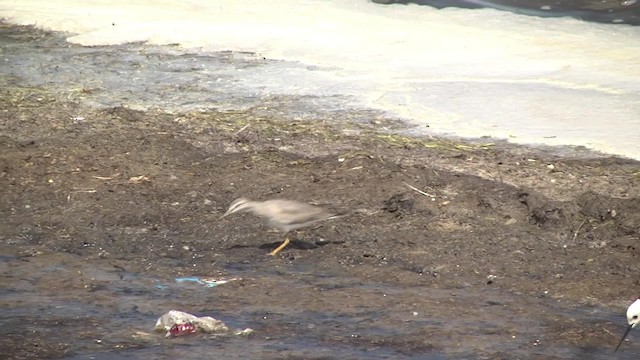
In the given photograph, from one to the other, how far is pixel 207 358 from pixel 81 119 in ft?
14.9

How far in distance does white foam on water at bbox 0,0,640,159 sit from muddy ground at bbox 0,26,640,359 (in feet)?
2.45

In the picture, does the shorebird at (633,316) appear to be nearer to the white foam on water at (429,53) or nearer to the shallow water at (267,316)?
the shallow water at (267,316)

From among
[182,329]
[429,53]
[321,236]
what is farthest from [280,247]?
[429,53]

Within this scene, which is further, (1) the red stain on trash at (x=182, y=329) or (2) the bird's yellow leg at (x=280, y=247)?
(2) the bird's yellow leg at (x=280, y=247)

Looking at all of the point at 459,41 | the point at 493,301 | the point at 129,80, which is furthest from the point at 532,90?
the point at 493,301

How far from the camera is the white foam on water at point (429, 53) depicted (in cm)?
1008

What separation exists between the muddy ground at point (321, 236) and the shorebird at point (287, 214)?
0.13 metres

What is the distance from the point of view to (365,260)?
7379mm

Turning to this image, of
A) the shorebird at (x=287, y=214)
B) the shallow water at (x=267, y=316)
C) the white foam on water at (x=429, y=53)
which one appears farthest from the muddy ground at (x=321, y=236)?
the white foam on water at (x=429, y=53)

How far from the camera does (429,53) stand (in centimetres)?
1227

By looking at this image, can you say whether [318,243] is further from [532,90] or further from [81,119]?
[532,90]

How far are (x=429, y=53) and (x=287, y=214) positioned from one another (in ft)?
→ 16.6

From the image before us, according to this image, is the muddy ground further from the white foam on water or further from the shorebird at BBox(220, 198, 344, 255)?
the white foam on water

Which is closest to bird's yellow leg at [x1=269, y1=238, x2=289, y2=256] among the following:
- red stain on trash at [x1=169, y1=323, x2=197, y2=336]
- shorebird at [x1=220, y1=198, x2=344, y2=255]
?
shorebird at [x1=220, y1=198, x2=344, y2=255]
